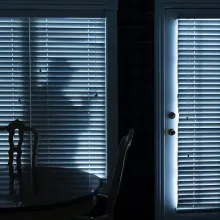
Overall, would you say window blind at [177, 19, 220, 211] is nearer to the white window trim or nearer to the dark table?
the white window trim

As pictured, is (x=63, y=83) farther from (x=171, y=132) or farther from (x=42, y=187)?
(x=42, y=187)

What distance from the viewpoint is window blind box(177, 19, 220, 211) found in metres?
3.99

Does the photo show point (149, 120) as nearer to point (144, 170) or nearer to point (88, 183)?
point (144, 170)

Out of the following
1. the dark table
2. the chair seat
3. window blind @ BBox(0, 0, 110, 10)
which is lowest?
the chair seat

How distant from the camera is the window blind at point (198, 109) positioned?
3.99 meters

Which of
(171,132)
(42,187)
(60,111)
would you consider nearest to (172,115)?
(171,132)

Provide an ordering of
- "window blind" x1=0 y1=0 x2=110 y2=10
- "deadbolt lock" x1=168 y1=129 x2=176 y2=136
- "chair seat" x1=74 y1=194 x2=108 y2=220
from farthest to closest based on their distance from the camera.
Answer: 1. "deadbolt lock" x1=168 y1=129 x2=176 y2=136
2. "window blind" x1=0 y1=0 x2=110 y2=10
3. "chair seat" x1=74 y1=194 x2=108 y2=220

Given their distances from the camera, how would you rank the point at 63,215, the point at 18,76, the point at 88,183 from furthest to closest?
the point at 18,76, the point at 88,183, the point at 63,215

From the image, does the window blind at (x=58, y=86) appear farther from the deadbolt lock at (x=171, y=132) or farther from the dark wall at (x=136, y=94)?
the deadbolt lock at (x=171, y=132)

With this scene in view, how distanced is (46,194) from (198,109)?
6.70 feet

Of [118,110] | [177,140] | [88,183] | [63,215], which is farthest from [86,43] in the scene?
[63,215]

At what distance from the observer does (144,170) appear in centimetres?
397

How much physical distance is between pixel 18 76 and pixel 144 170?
139cm

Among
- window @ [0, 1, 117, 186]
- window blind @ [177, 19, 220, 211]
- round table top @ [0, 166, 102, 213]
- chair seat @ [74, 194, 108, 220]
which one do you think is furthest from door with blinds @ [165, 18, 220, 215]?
round table top @ [0, 166, 102, 213]
